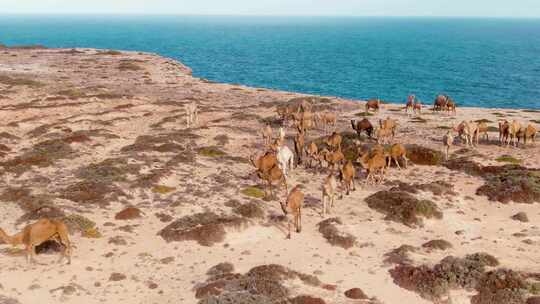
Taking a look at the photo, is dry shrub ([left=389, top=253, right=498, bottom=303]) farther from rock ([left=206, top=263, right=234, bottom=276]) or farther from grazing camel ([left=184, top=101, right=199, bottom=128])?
grazing camel ([left=184, top=101, right=199, bottom=128])

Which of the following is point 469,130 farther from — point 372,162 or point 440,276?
point 440,276

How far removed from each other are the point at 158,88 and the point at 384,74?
90.2m

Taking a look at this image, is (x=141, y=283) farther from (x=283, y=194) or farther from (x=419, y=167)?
(x=419, y=167)

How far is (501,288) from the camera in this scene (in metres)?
19.8

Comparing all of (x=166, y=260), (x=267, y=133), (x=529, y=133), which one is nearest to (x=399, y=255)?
(x=166, y=260)

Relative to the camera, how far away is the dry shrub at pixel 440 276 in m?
20.2

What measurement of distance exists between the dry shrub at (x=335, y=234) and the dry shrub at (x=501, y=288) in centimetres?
632

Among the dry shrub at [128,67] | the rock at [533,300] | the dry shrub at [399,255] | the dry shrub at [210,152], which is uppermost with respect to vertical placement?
the dry shrub at [128,67]

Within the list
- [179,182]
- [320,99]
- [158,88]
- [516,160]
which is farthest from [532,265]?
[158,88]

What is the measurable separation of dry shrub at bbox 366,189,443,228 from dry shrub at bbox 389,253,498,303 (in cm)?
519

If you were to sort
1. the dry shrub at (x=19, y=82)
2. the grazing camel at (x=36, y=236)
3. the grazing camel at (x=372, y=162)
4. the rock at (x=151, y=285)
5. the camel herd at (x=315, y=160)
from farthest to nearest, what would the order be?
the dry shrub at (x=19, y=82), the grazing camel at (x=372, y=162), the camel herd at (x=315, y=160), the grazing camel at (x=36, y=236), the rock at (x=151, y=285)

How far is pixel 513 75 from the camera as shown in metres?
144

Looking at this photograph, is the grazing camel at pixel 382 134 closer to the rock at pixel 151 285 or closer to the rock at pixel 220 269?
the rock at pixel 220 269

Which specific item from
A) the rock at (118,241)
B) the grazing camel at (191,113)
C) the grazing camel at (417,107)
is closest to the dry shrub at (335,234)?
the rock at (118,241)
